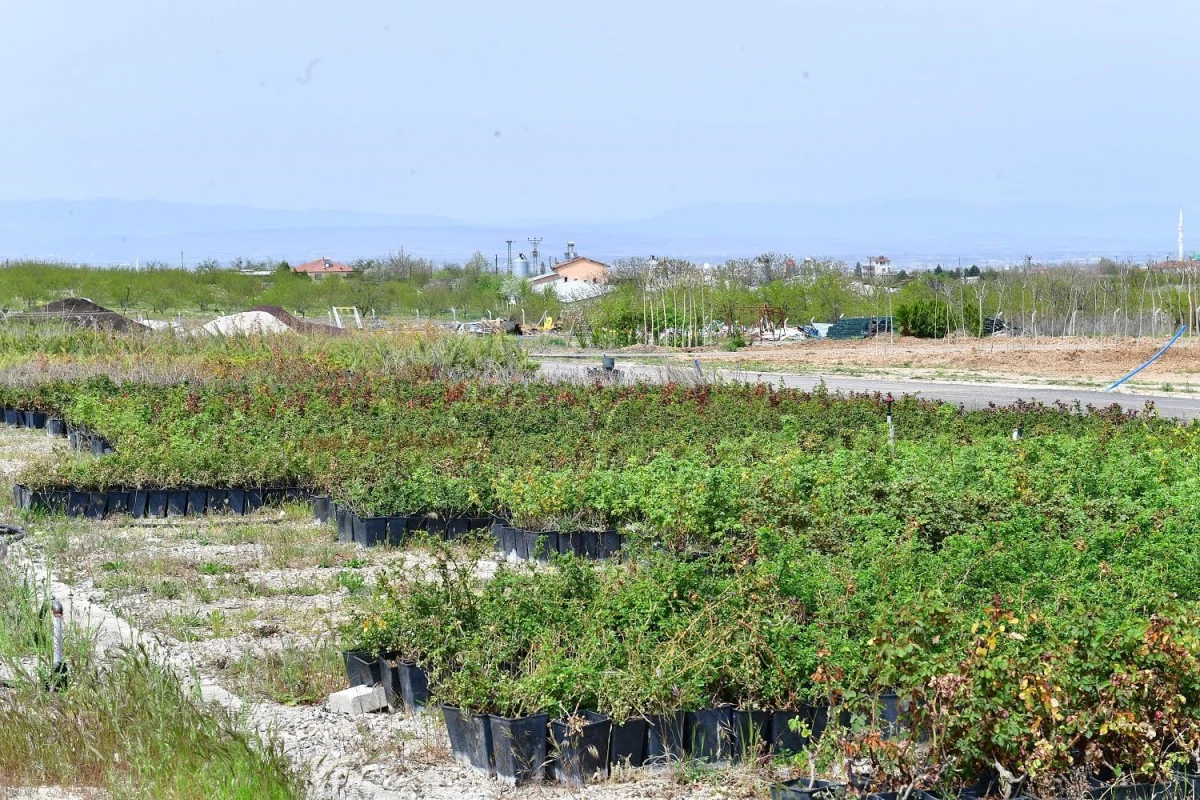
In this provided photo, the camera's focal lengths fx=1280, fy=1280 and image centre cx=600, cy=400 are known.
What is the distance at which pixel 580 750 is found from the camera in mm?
4922

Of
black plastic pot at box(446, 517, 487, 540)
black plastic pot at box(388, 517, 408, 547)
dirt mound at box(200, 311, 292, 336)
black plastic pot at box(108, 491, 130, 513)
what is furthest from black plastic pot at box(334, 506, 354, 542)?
dirt mound at box(200, 311, 292, 336)

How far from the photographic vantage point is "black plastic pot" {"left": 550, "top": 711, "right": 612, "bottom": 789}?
490cm

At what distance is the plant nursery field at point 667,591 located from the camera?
452 centimetres

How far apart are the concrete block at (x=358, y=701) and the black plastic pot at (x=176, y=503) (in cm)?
543

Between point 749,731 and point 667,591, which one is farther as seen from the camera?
point 667,591

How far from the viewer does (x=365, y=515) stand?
371 inches

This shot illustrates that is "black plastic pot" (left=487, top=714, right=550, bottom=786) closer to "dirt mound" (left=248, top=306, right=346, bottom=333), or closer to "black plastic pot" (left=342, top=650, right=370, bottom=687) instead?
"black plastic pot" (left=342, top=650, right=370, bottom=687)

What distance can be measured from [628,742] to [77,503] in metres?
6.98

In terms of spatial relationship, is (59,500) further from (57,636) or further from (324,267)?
(324,267)

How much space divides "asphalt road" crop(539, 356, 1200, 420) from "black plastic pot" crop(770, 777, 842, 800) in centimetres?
1377

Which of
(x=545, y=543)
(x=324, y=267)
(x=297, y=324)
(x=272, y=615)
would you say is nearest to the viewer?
(x=272, y=615)

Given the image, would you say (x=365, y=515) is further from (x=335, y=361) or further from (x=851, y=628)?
(x=335, y=361)

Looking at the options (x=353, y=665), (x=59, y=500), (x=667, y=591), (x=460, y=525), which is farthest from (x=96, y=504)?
(x=667, y=591)

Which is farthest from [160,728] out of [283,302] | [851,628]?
[283,302]
